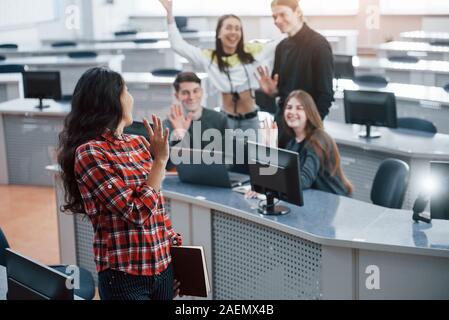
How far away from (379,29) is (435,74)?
6.15 m

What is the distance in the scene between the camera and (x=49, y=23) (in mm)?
13422

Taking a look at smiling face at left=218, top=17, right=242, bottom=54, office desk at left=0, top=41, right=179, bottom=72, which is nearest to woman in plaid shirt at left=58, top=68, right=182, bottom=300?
smiling face at left=218, top=17, right=242, bottom=54

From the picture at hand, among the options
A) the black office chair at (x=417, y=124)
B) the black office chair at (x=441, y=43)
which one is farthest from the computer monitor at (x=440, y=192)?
the black office chair at (x=441, y=43)

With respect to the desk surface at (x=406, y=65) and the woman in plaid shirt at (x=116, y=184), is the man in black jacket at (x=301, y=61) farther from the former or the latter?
the desk surface at (x=406, y=65)

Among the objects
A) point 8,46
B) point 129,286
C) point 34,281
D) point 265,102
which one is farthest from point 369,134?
point 8,46

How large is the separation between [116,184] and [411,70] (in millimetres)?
6700

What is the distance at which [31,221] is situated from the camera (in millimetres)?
6289

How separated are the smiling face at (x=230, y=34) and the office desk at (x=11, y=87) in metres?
3.83

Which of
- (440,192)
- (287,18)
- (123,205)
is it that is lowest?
(440,192)

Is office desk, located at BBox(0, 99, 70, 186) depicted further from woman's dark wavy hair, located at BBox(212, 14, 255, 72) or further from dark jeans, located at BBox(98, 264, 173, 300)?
dark jeans, located at BBox(98, 264, 173, 300)

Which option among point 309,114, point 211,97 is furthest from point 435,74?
point 309,114

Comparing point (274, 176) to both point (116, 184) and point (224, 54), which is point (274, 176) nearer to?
point (116, 184)

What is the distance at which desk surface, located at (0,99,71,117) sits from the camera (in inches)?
277
